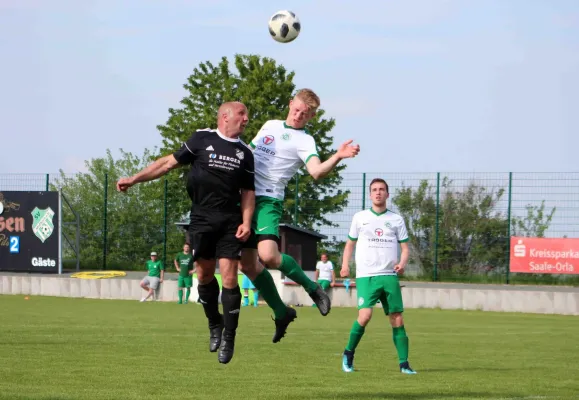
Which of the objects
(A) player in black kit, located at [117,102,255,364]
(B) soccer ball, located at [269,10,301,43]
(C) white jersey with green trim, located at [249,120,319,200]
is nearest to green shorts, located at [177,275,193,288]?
(B) soccer ball, located at [269,10,301,43]

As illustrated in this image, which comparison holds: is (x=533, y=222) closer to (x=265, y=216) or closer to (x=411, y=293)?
(x=411, y=293)

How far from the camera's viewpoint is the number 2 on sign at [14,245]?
A: 3850 centimetres

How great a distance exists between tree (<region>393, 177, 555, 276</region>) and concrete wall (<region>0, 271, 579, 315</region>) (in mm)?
772

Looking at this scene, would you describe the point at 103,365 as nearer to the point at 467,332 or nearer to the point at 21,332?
the point at 21,332

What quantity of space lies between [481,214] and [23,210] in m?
16.3

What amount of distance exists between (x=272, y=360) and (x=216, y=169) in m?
5.93

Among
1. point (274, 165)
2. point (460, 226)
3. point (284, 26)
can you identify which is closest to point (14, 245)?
point (460, 226)

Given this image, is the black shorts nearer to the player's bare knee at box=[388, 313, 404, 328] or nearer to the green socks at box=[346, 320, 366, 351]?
the green socks at box=[346, 320, 366, 351]

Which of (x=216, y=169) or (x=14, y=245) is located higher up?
(x=216, y=169)

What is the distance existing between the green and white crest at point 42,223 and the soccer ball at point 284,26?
89.9ft

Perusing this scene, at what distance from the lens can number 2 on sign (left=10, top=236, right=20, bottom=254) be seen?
126 ft

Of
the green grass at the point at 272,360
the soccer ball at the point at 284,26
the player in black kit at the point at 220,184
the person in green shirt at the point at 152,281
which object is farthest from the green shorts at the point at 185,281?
the player in black kit at the point at 220,184

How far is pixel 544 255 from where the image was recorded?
104 ft

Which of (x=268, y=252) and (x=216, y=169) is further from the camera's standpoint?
(x=268, y=252)
